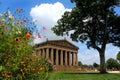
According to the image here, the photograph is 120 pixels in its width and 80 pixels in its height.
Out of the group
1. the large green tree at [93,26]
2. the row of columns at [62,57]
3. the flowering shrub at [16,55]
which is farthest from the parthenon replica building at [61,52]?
the flowering shrub at [16,55]

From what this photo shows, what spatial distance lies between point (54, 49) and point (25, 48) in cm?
9294

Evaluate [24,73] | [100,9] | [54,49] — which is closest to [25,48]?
[24,73]

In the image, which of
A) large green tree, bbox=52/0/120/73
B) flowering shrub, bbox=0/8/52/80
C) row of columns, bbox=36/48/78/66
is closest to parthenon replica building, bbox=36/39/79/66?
row of columns, bbox=36/48/78/66

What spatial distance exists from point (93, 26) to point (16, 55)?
39.5 m

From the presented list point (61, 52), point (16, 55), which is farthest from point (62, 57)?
point (16, 55)

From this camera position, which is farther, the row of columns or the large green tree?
the row of columns

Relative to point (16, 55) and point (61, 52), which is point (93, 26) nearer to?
point (16, 55)

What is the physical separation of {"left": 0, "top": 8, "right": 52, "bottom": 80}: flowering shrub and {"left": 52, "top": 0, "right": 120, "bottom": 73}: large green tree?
35.1 m

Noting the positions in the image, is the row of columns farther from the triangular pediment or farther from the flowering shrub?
the flowering shrub

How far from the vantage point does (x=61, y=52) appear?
347ft

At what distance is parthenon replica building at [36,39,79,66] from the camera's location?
97.0 meters

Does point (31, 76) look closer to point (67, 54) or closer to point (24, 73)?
point (24, 73)

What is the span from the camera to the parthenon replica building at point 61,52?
3819 inches

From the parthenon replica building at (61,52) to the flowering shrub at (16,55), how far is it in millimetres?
84956
